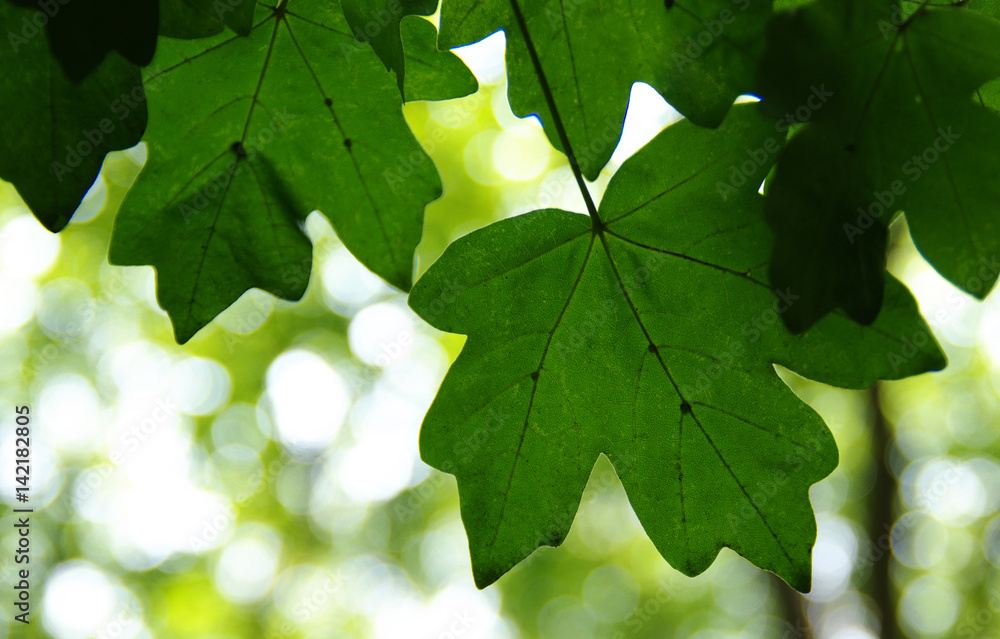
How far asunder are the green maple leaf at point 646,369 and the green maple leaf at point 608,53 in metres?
0.09

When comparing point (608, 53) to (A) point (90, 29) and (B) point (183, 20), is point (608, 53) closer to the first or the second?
(B) point (183, 20)

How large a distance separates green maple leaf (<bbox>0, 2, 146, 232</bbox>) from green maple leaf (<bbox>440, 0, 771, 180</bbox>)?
69 centimetres

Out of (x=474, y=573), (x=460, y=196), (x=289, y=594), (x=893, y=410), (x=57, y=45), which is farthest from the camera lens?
(x=289, y=594)

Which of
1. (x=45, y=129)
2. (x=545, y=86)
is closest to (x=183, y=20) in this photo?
(x=45, y=129)

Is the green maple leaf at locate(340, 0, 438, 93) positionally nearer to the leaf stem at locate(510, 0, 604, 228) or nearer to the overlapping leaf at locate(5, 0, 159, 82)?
the leaf stem at locate(510, 0, 604, 228)

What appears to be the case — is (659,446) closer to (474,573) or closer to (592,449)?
(592,449)

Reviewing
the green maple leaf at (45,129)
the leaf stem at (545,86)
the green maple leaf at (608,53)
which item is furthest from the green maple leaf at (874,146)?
the green maple leaf at (45,129)

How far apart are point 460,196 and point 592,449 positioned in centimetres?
1125

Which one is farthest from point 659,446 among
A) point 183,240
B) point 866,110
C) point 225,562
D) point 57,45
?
point 225,562

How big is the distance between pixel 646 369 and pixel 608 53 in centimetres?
66

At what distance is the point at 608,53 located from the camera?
4.21 ft

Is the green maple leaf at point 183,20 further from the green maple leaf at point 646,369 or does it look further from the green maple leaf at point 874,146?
the green maple leaf at point 874,146

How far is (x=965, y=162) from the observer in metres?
1.18

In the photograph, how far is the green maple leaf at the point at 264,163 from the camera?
135 centimetres
